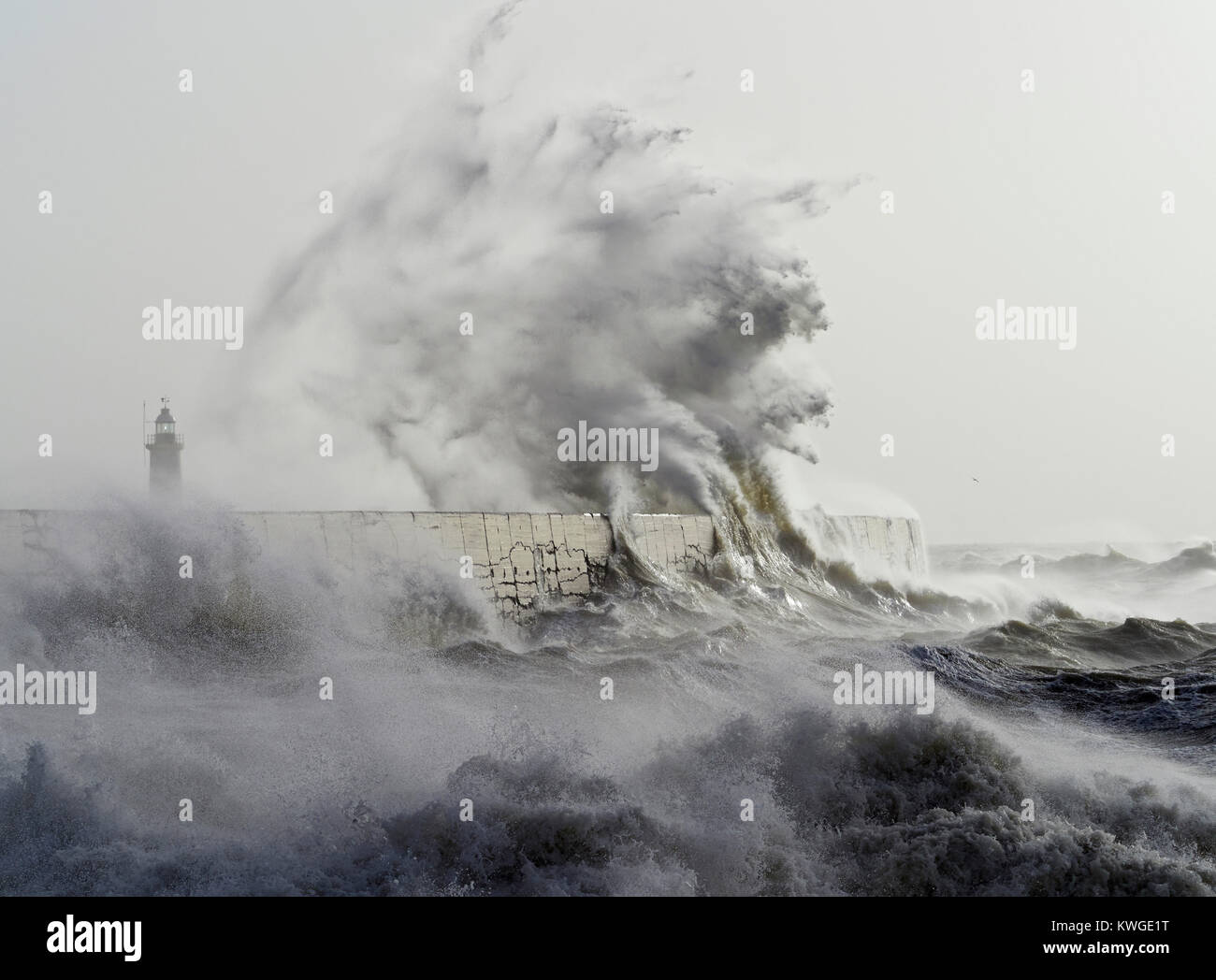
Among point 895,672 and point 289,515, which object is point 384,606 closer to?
point 289,515

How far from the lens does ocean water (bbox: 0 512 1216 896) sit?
5.48 m

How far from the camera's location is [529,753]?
640 centimetres

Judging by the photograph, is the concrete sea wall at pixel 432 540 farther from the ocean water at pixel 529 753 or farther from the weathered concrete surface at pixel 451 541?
the ocean water at pixel 529 753

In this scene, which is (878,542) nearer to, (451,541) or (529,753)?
(451,541)

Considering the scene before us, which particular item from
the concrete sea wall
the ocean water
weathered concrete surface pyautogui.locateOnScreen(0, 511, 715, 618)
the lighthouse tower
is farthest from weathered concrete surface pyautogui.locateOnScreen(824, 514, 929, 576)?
the lighthouse tower

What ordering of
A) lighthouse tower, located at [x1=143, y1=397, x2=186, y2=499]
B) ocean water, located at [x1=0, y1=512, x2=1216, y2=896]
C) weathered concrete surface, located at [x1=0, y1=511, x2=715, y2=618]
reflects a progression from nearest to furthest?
ocean water, located at [x1=0, y1=512, x2=1216, y2=896] → weathered concrete surface, located at [x1=0, y1=511, x2=715, y2=618] → lighthouse tower, located at [x1=143, y1=397, x2=186, y2=499]

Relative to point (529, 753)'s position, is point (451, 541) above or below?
above

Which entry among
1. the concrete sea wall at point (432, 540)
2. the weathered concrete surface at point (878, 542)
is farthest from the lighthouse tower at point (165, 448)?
the weathered concrete surface at point (878, 542)

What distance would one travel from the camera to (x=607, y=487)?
15.0 metres

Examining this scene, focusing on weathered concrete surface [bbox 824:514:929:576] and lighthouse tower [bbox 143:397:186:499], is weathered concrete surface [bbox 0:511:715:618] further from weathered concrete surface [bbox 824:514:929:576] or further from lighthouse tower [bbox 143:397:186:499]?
lighthouse tower [bbox 143:397:186:499]

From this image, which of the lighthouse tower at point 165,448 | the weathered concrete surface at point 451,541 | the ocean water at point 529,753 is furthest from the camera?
the lighthouse tower at point 165,448

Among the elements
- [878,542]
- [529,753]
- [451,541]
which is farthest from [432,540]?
[878,542]

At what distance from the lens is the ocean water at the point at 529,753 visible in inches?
216

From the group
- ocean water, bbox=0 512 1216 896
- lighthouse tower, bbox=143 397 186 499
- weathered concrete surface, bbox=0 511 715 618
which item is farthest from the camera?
lighthouse tower, bbox=143 397 186 499
